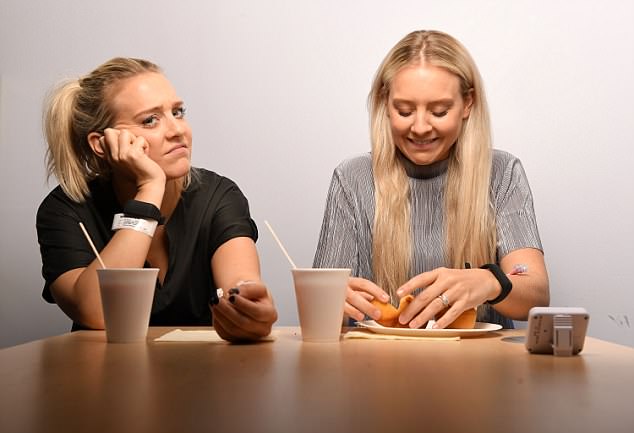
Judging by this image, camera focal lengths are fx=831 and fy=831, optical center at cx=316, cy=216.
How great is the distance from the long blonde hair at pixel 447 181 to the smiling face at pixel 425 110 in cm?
3

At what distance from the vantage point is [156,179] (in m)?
1.78

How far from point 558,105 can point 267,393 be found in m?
2.04

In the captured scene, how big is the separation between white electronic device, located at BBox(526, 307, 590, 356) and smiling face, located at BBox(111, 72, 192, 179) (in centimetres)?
101

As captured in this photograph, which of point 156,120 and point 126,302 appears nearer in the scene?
point 126,302

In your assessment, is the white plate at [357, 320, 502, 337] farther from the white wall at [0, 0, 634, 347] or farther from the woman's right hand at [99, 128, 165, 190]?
the white wall at [0, 0, 634, 347]

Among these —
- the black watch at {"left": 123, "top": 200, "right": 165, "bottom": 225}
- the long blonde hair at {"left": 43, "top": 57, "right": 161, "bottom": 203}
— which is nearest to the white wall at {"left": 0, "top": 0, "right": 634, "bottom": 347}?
the long blonde hair at {"left": 43, "top": 57, "right": 161, "bottom": 203}

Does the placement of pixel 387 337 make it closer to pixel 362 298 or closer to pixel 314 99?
pixel 362 298

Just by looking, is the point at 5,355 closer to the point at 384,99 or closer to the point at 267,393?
the point at 267,393

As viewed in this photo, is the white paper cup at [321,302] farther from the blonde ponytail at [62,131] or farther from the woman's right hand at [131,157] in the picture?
the blonde ponytail at [62,131]

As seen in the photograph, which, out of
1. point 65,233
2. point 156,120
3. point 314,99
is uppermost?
point 314,99

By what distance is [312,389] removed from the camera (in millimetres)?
760

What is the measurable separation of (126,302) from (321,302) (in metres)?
0.28

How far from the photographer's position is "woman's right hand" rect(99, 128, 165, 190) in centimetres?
179

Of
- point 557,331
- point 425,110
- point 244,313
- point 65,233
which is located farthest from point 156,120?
point 557,331
